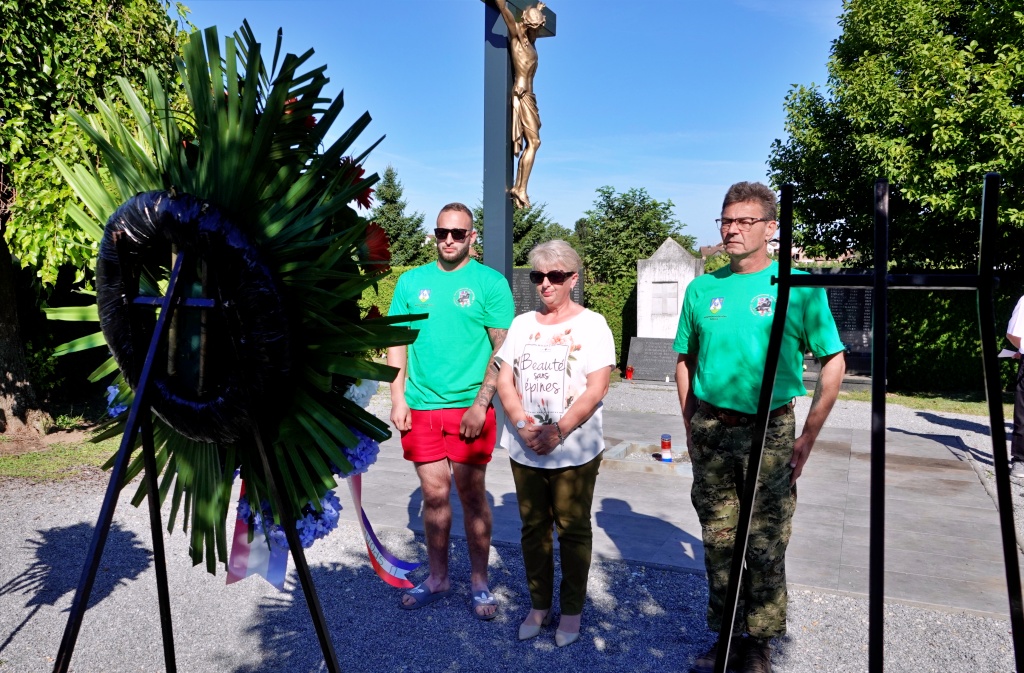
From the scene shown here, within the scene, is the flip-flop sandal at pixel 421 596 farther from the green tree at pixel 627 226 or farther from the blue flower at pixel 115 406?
the green tree at pixel 627 226

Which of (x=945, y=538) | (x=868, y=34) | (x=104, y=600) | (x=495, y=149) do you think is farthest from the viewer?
(x=868, y=34)

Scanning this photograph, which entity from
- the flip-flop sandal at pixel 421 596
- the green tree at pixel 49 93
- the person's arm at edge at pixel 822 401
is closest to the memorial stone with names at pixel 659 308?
the green tree at pixel 49 93

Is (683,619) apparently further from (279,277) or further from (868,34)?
(868,34)

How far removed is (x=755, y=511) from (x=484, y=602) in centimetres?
139

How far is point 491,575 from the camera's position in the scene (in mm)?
4105

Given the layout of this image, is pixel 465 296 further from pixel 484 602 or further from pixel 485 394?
pixel 484 602

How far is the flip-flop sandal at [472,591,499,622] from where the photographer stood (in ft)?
11.7

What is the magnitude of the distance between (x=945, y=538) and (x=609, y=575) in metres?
2.29

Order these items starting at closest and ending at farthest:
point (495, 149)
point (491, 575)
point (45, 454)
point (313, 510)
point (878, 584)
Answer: point (878, 584) → point (313, 510) → point (491, 575) → point (495, 149) → point (45, 454)

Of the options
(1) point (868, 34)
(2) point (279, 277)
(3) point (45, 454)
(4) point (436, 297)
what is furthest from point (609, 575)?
(1) point (868, 34)

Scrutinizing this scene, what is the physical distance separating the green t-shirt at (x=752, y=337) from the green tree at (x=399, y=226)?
35451mm

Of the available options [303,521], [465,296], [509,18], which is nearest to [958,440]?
[509,18]

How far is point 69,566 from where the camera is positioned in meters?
4.34

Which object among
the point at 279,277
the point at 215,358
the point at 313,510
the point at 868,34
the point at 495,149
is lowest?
the point at 313,510
